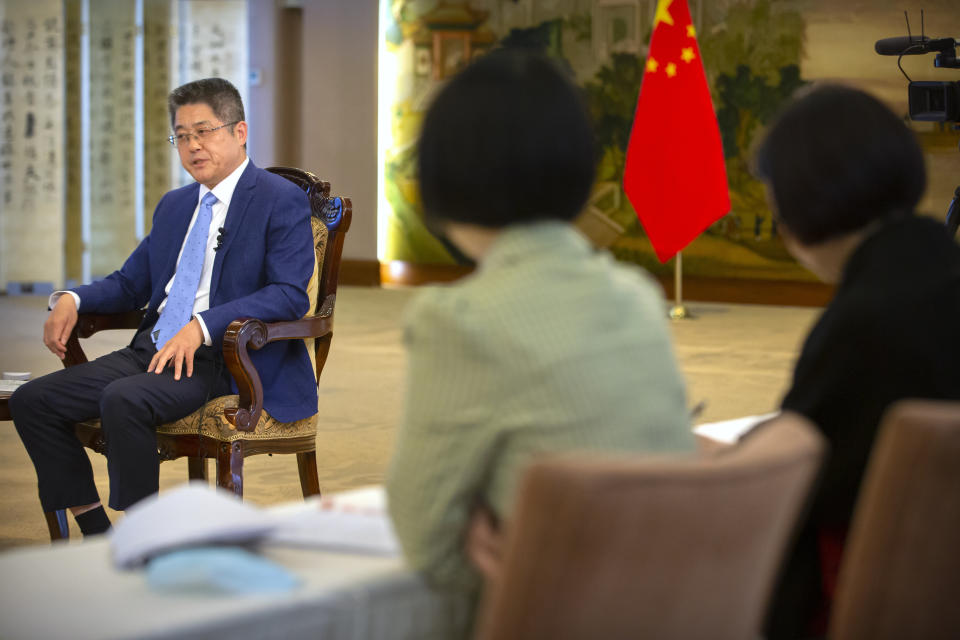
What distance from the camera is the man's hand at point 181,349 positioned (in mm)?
2904

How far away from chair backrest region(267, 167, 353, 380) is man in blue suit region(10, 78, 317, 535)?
22cm

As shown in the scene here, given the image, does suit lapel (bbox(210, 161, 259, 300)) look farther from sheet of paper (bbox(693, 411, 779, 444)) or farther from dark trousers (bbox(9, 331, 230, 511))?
sheet of paper (bbox(693, 411, 779, 444))

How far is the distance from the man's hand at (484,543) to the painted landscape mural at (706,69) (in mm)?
8006

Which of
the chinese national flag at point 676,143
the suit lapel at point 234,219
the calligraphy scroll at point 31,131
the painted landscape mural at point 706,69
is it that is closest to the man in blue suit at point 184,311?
the suit lapel at point 234,219

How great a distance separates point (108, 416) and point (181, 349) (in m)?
0.24

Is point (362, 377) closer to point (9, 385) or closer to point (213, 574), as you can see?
point (9, 385)

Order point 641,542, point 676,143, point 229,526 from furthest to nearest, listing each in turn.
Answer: point 676,143 < point 229,526 < point 641,542

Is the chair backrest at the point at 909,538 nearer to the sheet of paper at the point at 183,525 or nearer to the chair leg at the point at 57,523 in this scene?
the sheet of paper at the point at 183,525

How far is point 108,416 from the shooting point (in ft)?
9.23

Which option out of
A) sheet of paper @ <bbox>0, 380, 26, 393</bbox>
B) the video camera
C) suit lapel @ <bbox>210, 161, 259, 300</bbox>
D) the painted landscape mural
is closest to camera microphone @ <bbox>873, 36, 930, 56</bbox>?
the video camera

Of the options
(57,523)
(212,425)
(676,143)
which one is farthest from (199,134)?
(676,143)

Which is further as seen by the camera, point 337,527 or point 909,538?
point 337,527

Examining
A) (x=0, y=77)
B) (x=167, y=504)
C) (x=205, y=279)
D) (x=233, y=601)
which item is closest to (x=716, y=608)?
(x=233, y=601)

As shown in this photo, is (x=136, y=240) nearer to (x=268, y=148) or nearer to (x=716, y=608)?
(x=268, y=148)
